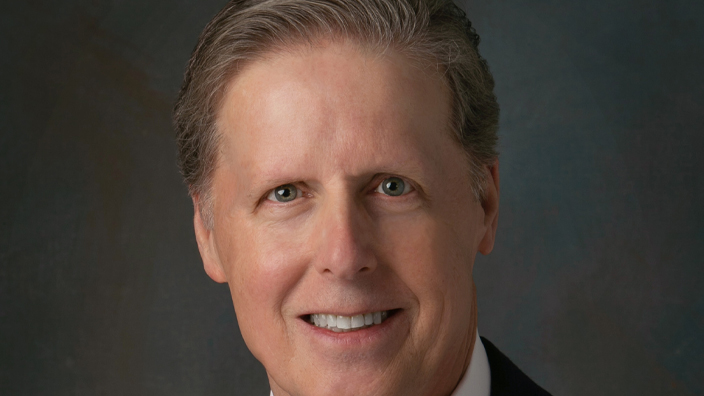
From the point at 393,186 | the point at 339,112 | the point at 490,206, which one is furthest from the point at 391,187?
the point at 490,206

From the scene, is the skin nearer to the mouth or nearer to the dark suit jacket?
the mouth

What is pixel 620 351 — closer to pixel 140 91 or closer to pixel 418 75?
pixel 418 75

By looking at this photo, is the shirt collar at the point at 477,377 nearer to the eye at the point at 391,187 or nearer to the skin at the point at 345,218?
the skin at the point at 345,218

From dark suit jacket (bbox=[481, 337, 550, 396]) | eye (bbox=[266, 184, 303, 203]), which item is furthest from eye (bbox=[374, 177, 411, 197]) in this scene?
dark suit jacket (bbox=[481, 337, 550, 396])

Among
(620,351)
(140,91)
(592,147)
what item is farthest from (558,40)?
(140,91)

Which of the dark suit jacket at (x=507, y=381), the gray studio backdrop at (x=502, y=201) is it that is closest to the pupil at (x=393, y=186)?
the dark suit jacket at (x=507, y=381)

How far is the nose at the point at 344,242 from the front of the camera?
2076 mm

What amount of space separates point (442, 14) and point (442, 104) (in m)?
0.32

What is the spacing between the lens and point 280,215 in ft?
7.23

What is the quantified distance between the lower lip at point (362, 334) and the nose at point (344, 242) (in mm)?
184

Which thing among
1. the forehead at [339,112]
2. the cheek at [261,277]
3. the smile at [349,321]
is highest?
the forehead at [339,112]

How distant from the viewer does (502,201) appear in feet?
13.0

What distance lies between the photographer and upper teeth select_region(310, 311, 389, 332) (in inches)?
87.2

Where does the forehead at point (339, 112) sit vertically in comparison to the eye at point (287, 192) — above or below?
above
